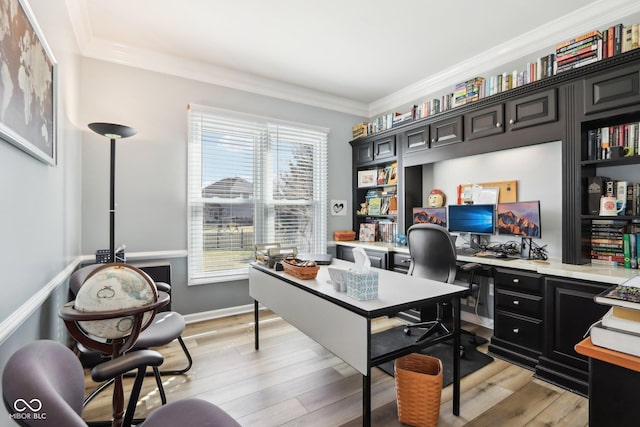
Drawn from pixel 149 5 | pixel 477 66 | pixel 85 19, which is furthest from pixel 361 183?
pixel 85 19

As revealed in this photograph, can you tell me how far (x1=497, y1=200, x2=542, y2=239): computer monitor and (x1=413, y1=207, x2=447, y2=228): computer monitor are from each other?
0.63m

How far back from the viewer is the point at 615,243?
2.19 metres

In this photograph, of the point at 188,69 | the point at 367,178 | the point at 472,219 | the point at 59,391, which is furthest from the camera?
the point at 367,178

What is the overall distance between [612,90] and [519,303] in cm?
163

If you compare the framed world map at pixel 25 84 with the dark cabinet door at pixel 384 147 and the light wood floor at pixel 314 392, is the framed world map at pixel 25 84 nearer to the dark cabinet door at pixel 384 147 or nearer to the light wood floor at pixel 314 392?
the light wood floor at pixel 314 392

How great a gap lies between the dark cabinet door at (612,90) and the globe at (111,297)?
3.06m

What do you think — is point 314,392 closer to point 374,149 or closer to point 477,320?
point 477,320

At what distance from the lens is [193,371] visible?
2.25 meters

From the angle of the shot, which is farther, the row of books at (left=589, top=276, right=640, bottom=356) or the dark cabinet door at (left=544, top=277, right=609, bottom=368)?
the dark cabinet door at (left=544, top=277, right=609, bottom=368)

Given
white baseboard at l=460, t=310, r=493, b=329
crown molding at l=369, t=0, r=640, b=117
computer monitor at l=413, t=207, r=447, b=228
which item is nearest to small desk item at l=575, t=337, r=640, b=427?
white baseboard at l=460, t=310, r=493, b=329

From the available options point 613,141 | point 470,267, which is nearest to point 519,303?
point 470,267

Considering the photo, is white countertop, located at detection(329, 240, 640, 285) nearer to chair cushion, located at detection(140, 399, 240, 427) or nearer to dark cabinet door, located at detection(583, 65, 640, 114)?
dark cabinet door, located at detection(583, 65, 640, 114)

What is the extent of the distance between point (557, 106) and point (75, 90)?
3.93m

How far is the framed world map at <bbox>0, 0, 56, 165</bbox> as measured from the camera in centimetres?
104
